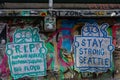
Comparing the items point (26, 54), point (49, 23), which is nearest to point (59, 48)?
point (49, 23)

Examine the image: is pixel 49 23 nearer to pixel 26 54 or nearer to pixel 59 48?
pixel 59 48

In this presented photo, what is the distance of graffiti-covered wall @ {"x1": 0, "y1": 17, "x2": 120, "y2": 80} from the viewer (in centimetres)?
969

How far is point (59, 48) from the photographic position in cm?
993

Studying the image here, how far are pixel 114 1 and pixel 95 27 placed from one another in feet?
2.85

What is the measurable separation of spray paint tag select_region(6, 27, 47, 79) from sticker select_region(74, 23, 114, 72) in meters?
0.95

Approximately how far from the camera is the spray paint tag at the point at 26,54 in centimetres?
970

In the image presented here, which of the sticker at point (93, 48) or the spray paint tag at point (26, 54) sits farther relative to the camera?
the sticker at point (93, 48)

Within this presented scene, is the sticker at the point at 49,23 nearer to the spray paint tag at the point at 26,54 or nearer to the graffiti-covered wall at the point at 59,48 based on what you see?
the graffiti-covered wall at the point at 59,48

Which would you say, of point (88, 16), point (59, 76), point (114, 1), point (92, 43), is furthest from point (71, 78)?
point (114, 1)

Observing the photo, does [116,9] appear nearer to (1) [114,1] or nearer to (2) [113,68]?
(1) [114,1]

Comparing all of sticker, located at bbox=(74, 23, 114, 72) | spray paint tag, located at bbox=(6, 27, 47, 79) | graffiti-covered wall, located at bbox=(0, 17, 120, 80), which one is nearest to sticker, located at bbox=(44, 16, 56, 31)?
graffiti-covered wall, located at bbox=(0, 17, 120, 80)

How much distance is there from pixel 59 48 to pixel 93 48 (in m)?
0.92

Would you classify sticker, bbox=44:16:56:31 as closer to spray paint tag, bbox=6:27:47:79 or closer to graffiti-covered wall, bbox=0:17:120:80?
graffiti-covered wall, bbox=0:17:120:80

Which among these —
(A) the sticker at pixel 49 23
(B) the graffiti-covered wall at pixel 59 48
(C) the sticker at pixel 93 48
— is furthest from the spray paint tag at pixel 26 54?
(C) the sticker at pixel 93 48
